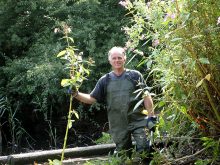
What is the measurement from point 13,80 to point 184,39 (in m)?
5.40

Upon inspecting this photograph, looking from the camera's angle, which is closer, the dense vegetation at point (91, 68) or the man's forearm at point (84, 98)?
the dense vegetation at point (91, 68)

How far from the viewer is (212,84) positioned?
3205mm

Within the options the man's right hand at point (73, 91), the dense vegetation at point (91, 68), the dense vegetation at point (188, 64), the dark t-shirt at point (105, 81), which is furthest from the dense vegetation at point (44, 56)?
the dense vegetation at point (188, 64)

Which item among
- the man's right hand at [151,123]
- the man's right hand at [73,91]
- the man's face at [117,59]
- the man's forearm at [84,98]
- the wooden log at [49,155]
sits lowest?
the wooden log at [49,155]

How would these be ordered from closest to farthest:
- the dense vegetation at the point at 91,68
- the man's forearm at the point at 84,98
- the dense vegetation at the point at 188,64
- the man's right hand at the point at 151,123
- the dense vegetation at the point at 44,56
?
the dense vegetation at the point at 188,64, the dense vegetation at the point at 91,68, the man's right hand at the point at 151,123, the man's forearm at the point at 84,98, the dense vegetation at the point at 44,56

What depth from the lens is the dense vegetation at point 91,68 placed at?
131 inches

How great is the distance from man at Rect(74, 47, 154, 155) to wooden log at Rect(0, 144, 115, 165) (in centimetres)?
54

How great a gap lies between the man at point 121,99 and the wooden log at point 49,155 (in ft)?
1.78

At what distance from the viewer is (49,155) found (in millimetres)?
5152

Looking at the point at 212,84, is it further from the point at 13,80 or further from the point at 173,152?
the point at 13,80

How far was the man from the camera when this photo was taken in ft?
15.7

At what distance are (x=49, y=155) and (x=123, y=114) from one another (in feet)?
3.68

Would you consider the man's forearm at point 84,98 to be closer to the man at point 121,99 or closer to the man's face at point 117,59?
the man at point 121,99

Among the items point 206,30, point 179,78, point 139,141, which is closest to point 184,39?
point 206,30
